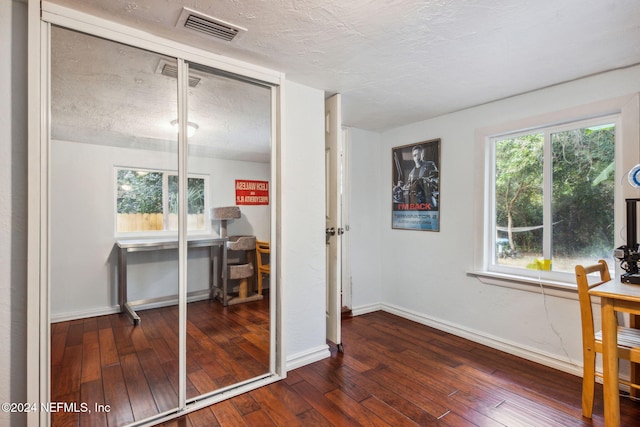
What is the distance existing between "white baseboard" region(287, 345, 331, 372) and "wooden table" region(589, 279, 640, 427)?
1.80 m

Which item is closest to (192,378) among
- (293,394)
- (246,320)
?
(246,320)

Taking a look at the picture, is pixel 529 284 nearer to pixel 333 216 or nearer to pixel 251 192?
pixel 333 216

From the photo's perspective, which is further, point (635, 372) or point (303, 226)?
point (303, 226)

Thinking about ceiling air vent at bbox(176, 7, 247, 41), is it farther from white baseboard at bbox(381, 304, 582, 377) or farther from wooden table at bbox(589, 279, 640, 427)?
white baseboard at bbox(381, 304, 582, 377)

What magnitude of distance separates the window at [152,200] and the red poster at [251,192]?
10.5 inches

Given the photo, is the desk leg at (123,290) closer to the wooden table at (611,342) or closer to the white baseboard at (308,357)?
the white baseboard at (308,357)

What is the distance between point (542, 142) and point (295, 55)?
7.29 feet

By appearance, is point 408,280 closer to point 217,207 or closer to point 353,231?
point 353,231

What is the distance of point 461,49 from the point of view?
2.00 metres

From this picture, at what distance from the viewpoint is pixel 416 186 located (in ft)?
11.8

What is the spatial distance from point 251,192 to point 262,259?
50 cm

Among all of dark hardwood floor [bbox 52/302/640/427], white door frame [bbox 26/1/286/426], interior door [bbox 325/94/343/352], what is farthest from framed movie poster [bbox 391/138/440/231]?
white door frame [bbox 26/1/286/426]

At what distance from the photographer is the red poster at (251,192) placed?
2.25 meters

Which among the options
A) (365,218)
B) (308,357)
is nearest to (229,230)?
(308,357)
